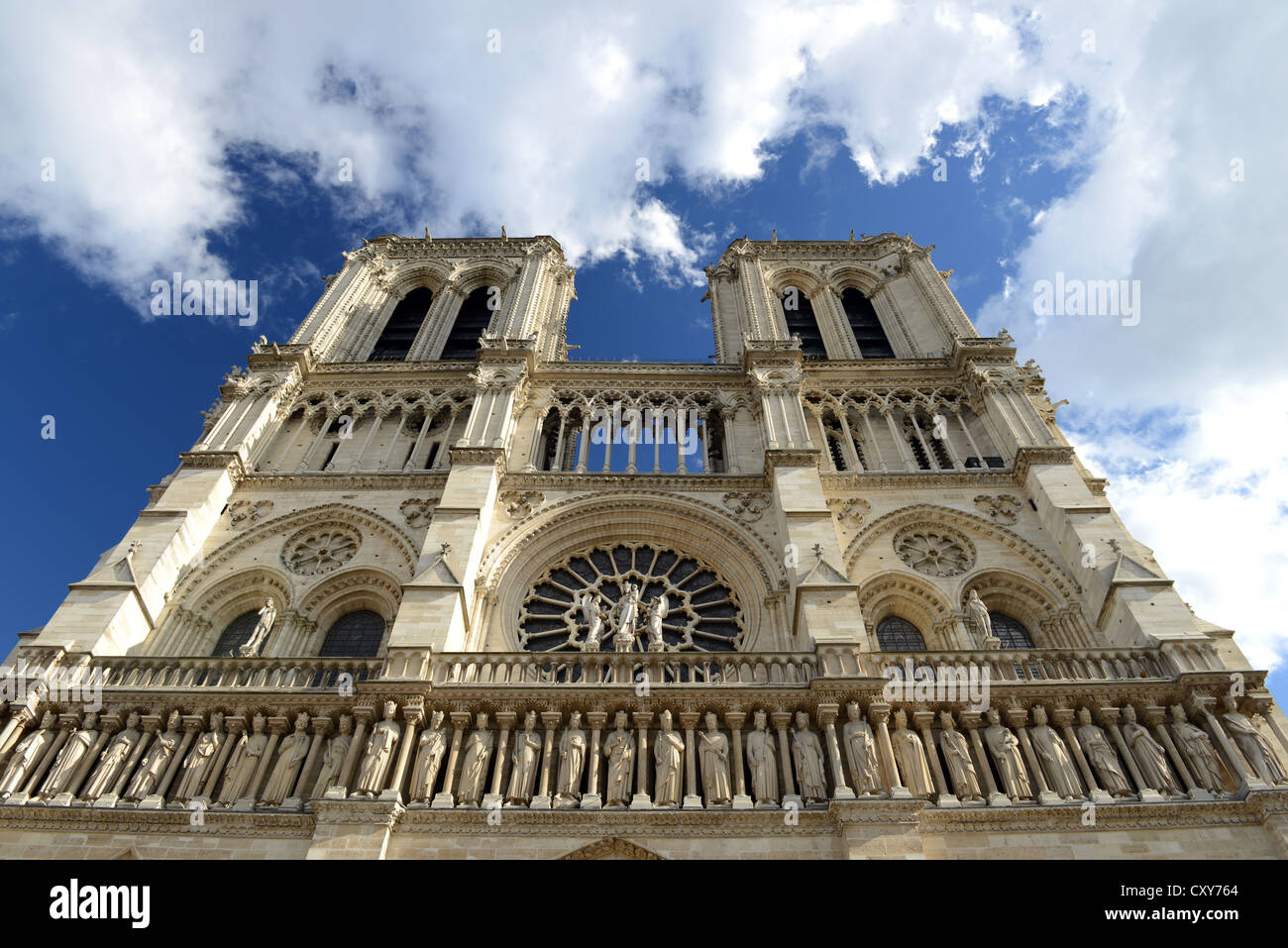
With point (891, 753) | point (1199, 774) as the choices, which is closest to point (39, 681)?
point (891, 753)

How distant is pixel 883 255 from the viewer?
30.1m

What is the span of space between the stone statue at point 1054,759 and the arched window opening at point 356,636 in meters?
11.7

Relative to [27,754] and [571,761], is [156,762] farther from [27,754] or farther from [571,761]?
[571,761]

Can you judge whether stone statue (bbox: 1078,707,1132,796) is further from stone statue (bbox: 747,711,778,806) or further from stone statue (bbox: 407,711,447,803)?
stone statue (bbox: 407,711,447,803)

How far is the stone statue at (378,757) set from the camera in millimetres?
11453

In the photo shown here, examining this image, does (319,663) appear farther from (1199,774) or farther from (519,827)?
(1199,774)

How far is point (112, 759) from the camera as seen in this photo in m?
12.2

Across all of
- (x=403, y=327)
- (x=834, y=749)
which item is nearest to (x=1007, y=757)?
(x=834, y=749)

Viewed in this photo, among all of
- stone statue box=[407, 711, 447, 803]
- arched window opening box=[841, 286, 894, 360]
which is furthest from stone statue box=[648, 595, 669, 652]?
arched window opening box=[841, 286, 894, 360]

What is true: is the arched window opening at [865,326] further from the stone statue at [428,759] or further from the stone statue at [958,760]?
the stone statue at [428,759]

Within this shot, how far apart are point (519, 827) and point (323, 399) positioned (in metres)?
14.7
